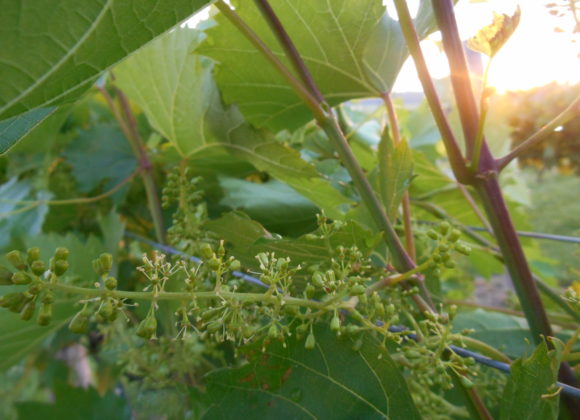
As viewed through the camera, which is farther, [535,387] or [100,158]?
[100,158]

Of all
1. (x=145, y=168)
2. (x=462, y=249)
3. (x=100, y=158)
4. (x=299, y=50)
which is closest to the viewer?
(x=462, y=249)

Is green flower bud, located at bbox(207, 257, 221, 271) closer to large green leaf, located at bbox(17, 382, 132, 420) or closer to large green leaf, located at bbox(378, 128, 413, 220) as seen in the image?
large green leaf, located at bbox(378, 128, 413, 220)

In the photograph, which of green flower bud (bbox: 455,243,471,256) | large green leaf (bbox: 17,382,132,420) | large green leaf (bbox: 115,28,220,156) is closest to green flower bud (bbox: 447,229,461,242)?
green flower bud (bbox: 455,243,471,256)

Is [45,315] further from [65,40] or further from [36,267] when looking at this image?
[65,40]

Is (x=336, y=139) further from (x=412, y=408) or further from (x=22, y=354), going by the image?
(x=22, y=354)

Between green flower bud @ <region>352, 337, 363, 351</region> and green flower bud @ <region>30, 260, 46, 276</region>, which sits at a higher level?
green flower bud @ <region>352, 337, 363, 351</region>

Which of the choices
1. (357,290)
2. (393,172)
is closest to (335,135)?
(393,172)

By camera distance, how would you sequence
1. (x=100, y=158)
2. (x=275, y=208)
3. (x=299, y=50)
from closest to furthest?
(x=299, y=50) → (x=275, y=208) → (x=100, y=158)

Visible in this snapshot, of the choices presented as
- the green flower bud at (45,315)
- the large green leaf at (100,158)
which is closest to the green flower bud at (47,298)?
the green flower bud at (45,315)

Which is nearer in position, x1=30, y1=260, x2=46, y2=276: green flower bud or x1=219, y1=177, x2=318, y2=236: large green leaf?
x1=30, y1=260, x2=46, y2=276: green flower bud
